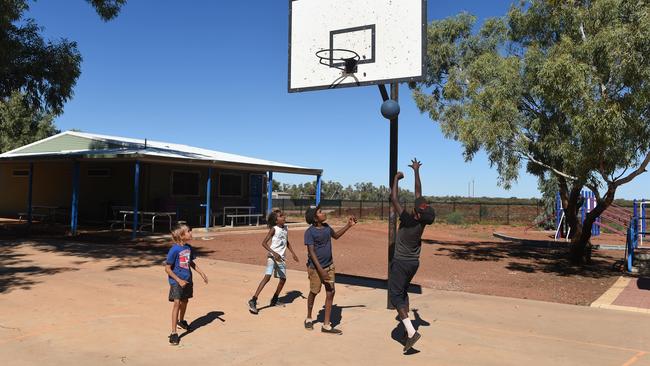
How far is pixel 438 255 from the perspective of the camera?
53.8ft

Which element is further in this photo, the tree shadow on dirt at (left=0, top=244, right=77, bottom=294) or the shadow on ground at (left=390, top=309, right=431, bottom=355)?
the tree shadow on dirt at (left=0, top=244, right=77, bottom=294)

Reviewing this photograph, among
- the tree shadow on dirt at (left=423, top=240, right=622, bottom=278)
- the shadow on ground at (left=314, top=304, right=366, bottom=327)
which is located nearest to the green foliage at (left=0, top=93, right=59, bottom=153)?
the tree shadow on dirt at (left=423, top=240, right=622, bottom=278)

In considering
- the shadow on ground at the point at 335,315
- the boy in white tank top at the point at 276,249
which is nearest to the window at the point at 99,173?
the boy in white tank top at the point at 276,249

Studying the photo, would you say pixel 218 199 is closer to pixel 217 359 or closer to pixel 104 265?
pixel 104 265

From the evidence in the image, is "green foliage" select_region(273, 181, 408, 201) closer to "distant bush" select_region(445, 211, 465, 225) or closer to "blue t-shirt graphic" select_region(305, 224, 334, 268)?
"distant bush" select_region(445, 211, 465, 225)

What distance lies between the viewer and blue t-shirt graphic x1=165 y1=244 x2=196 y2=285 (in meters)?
5.80

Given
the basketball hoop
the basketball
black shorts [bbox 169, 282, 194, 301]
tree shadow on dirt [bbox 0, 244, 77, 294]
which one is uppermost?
the basketball hoop

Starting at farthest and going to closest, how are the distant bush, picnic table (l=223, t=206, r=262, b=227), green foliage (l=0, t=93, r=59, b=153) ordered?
green foliage (l=0, t=93, r=59, b=153), the distant bush, picnic table (l=223, t=206, r=262, b=227)

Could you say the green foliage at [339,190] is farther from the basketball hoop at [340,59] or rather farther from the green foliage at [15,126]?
the basketball hoop at [340,59]

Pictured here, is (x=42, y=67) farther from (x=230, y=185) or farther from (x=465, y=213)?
(x=465, y=213)

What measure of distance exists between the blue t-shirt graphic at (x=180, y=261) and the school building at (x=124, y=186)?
13.5m

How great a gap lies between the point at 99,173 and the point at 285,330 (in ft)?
60.9

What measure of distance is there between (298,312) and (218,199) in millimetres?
17066

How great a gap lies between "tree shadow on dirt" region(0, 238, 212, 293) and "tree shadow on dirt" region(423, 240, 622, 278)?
322 inches
